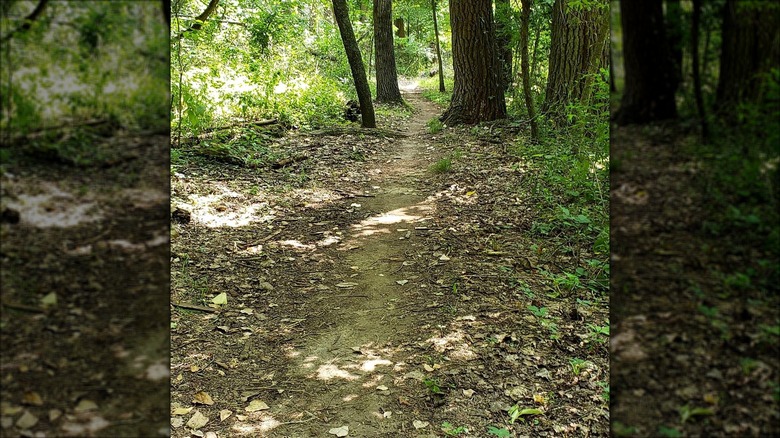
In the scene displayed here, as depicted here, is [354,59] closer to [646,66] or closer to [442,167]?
[442,167]

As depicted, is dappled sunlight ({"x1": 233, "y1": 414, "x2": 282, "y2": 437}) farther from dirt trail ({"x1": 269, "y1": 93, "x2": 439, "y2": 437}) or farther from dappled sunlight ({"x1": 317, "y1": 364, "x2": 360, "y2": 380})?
dappled sunlight ({"x1": 317, "y1": 364, "x2": 360, "y2": 380})

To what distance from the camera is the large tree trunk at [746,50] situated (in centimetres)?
68

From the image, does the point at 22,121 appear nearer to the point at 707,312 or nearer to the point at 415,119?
the point at 707,312

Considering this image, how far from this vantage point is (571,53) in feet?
27.5

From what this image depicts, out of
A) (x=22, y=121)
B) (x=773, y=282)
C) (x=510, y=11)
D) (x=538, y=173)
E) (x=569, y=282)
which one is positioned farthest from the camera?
(x=510, y=11)

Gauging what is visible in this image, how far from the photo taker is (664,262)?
76 cm

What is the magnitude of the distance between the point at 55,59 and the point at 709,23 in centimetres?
89

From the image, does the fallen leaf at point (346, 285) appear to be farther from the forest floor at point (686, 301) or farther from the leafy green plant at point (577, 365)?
the forest floor at point (686, 301)

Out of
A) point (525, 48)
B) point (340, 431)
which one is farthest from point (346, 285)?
point (525, 48)

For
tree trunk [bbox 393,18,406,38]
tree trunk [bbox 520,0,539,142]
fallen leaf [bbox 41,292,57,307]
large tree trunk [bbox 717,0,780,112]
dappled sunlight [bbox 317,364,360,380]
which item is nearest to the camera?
large tree trunk [bbox 717,0,780,112]

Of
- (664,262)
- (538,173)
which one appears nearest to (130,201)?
(664,262)

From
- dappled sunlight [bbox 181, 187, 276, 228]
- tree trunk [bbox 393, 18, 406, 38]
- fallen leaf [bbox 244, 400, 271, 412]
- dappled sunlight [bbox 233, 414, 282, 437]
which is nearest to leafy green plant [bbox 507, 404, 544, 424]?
dappled sunlight [bbox 233, 414, 282, 437]

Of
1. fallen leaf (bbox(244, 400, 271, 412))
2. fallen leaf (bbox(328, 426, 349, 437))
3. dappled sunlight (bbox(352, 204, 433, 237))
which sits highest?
dappled sunlight (bbox(352, 204, 433, 237))

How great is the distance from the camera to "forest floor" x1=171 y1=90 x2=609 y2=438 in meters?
3.12
